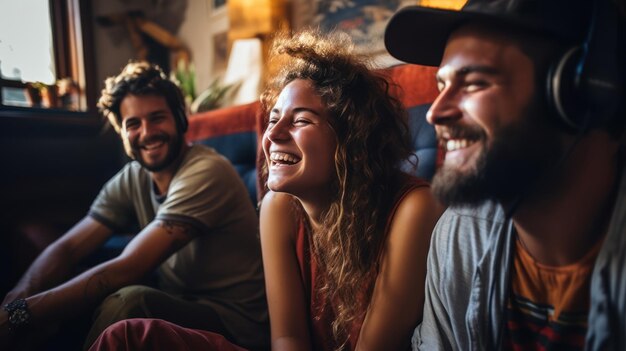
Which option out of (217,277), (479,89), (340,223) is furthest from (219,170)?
(479,89)

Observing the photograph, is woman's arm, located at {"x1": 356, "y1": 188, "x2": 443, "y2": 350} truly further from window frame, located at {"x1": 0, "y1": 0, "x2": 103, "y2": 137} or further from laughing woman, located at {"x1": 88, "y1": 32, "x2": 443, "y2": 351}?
window frame, located at {"x1": 0, "y1": 0, "x2": 103, "y2": 137}

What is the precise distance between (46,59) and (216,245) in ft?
8.16

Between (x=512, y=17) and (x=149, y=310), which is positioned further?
(x=149, y=310)

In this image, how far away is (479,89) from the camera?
65 cm

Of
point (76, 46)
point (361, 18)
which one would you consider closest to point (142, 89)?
point (361, 18)

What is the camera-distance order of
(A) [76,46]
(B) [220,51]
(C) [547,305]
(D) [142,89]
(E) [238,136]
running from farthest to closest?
(B) [220,51] → (A) [76,46] → (E) [238,136] → (D) [142,89] → (C) [547,305]

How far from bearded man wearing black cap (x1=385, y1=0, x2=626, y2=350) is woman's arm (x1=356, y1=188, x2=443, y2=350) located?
0.19m

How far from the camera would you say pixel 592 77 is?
1.86ft

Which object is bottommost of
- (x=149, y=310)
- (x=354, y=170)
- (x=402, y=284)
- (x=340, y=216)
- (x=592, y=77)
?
(x=149, y=310)

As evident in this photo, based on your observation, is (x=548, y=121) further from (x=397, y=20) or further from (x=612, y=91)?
(x=397, y=20)

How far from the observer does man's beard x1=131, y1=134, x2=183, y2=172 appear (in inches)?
62.5

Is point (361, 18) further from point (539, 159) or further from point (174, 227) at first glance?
point (539, 159)

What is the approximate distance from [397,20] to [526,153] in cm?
32

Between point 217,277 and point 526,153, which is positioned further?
point 217,277
